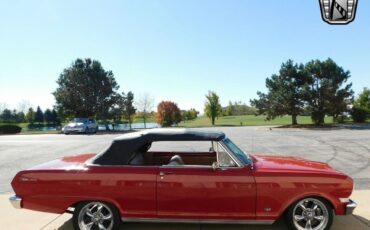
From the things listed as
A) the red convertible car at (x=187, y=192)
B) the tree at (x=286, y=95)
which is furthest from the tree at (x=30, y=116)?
the red convertible car at (x=187, y=192)

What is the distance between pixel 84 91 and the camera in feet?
142

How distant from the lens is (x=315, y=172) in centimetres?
455

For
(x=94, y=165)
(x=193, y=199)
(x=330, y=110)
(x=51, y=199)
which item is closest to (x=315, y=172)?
(x=193, y=199)

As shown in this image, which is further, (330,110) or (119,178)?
(330,110)

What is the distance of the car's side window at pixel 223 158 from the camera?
4531mm

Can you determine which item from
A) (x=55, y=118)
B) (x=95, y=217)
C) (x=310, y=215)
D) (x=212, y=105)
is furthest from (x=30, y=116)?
(x=310, y=215)

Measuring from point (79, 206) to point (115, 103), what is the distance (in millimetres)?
41832

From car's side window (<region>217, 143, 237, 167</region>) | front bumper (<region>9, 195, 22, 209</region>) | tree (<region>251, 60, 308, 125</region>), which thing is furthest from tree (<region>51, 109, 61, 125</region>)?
car's side window (<region>217, 143, 237, 167</region>)

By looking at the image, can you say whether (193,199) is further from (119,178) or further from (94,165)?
(94,165)

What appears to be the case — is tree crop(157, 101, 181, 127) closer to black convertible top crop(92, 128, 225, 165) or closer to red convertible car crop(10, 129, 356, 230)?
black convertible top crop(92, 128, 225, 165)

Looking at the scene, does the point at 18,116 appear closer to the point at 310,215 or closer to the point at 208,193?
the point at 208,193

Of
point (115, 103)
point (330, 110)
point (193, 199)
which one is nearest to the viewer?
point (193, 199)

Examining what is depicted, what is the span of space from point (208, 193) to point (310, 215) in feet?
5.06

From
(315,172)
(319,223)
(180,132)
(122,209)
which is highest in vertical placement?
(180,132)
